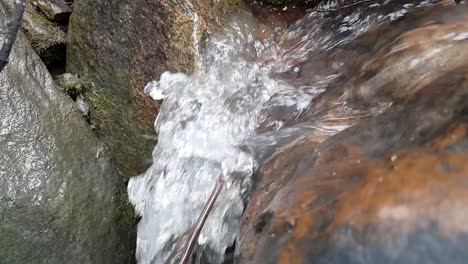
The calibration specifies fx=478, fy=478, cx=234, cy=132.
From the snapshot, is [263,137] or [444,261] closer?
[444,261]

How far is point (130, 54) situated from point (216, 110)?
0.70 metres

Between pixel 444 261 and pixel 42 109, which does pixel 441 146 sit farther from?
pixel 42 109

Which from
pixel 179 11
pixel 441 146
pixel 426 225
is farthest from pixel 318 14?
pixel 426 225

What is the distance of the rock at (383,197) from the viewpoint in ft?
4.25

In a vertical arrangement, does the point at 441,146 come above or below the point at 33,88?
below

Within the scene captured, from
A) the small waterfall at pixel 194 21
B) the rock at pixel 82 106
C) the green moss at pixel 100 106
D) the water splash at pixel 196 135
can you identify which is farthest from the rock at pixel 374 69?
the rock at pixel 82 106

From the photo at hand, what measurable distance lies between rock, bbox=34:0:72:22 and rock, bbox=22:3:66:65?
0.13ft

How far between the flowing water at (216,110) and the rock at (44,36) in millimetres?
899

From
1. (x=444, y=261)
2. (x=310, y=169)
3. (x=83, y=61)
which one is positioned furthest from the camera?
(x=83, y=61)

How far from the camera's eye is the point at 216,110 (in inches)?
127

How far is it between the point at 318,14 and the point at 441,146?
2504 millimetres

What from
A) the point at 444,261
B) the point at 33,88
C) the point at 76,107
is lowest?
the point at 444,261

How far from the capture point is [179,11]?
310 centimetres

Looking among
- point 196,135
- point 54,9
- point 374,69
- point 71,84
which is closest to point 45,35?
point 54,9
